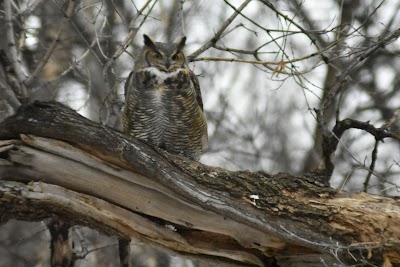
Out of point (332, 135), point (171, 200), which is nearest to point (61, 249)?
point (171, 200)

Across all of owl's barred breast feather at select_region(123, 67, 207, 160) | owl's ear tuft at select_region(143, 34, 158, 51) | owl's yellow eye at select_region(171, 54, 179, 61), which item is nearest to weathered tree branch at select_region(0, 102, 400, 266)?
owl's barred breast feather at select_region(123, 67, 207, 160)

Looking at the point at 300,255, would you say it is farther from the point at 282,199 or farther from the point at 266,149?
the point at 266,149

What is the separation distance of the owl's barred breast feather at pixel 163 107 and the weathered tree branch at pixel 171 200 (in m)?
1.15

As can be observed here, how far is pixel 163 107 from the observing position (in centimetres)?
465

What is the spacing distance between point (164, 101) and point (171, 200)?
126cm

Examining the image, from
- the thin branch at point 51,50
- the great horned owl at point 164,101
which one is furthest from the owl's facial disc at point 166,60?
the thin branch at point 51,50

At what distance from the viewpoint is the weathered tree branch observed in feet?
11.0

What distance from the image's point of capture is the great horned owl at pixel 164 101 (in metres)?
4.65

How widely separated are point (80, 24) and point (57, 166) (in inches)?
147

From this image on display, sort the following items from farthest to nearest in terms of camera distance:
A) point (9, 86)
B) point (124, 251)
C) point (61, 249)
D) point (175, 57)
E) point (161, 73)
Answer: point (175, 57)
point (161, 73)
point (124, 251)
point (61, 249)
point (9, 86)

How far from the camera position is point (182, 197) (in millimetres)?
3506

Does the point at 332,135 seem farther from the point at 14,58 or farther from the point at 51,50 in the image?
the point at 14,58

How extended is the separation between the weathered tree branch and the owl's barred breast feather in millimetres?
1147

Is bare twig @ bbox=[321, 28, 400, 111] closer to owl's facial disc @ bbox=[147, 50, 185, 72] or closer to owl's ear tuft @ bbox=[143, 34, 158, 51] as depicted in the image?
owl's facial disc @ bbox=[147, 50, 185, 72]
